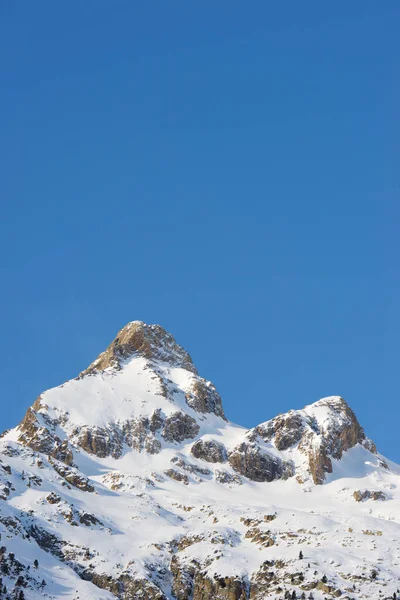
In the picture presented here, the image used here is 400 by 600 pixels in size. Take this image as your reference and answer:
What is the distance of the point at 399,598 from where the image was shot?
197875 mm

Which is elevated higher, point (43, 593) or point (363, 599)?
point (363, 599)

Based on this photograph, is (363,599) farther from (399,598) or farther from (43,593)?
(43,593)

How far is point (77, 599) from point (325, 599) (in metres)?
49.6

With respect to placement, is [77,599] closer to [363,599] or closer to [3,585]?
[3,585]

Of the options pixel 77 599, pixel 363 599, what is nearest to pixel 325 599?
pixel 363 599

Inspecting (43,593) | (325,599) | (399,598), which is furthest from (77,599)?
(399,598)

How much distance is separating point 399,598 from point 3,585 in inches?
3066

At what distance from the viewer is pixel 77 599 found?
19762 cm

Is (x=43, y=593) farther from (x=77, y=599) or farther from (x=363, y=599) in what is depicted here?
(x=363, y=599)

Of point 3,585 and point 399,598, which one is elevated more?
point 399,598

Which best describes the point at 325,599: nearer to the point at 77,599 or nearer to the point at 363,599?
the point at 363,599

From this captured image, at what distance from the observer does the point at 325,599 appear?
656 ft

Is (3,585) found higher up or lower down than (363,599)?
lower down

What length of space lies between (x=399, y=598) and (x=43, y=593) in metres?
70.7
